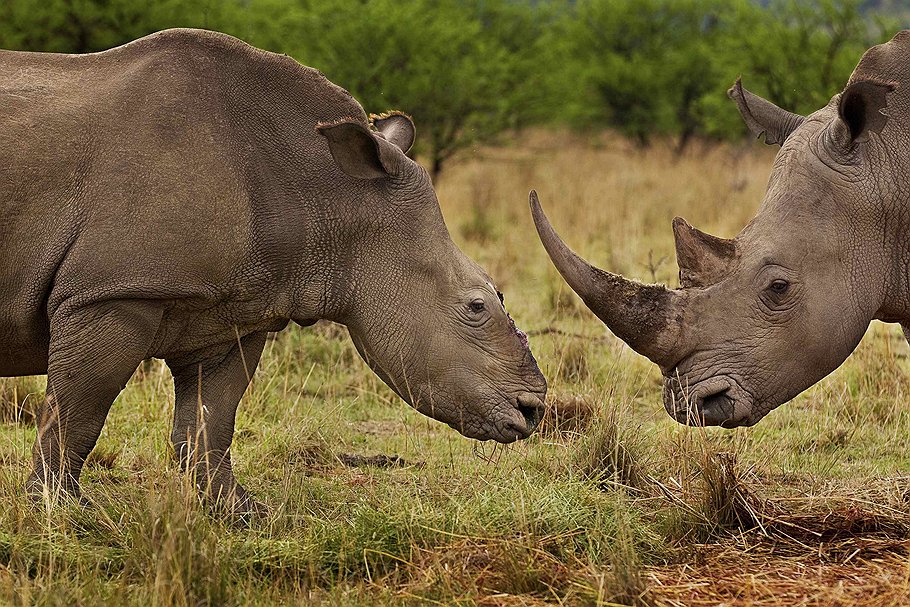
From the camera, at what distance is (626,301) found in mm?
5566

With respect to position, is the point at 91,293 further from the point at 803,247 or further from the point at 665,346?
the point at 803,247

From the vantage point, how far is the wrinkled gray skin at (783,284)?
553cm

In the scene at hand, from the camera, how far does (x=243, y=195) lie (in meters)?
5.36

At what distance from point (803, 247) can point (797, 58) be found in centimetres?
1212

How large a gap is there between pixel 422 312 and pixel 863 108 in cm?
194

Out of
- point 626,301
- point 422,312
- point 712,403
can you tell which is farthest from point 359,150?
point 712,403

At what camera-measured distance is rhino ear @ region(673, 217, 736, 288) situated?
Answer: 5.64m

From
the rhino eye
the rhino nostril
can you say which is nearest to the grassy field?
the rhino nostril

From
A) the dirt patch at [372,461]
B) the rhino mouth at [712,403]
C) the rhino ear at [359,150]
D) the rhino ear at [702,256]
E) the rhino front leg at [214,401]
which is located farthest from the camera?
the dirt patch at [372,461]

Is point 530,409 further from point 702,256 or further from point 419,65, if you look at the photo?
point 419,65

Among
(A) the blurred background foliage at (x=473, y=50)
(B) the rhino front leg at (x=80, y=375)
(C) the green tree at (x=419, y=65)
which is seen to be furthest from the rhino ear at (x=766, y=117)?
(C) the green tree at (x=419, y=65)

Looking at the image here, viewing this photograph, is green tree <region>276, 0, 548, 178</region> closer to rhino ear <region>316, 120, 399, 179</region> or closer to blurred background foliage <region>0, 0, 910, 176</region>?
blurred background foliage <region>0, 0, 910, 176</region>

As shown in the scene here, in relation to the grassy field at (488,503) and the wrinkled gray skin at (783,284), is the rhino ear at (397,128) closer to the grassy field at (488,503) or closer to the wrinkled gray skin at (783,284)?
the wrinkled gray skin at (783,284)

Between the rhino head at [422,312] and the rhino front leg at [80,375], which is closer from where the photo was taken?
the rhino front leg at [80,375]
